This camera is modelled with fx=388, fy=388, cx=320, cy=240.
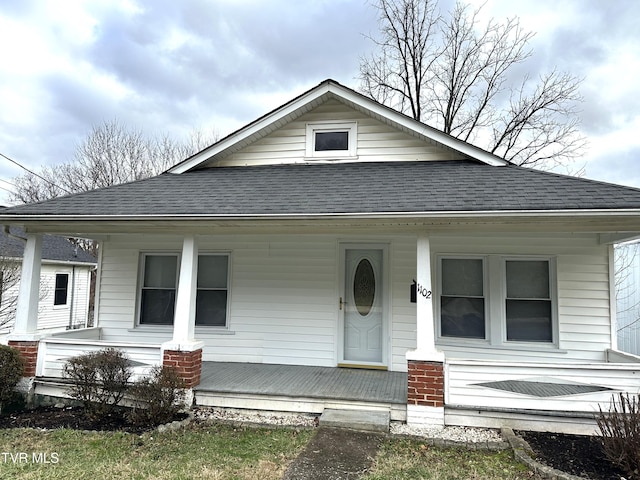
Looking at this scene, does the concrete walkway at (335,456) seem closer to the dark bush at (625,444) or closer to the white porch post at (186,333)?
the white porch post at (186,333)

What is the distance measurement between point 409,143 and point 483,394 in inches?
177

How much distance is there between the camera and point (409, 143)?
7.26 m

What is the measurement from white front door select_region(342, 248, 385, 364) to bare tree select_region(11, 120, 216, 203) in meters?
18.3

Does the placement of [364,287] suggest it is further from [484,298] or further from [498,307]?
[498,307]

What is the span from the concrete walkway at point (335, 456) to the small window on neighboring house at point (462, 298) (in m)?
2.67

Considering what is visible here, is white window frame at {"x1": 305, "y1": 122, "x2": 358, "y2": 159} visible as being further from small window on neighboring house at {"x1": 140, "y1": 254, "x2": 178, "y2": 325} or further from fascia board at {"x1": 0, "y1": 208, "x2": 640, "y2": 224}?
small window on neighboring house at {"x1": 140, "y1": 254, "x2": 178, "y2": 325}

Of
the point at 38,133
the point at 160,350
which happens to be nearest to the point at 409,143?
the point at 160,350

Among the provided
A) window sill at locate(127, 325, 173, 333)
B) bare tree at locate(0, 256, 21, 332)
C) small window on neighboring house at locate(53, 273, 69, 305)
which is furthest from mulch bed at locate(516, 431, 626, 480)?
small window on neighboring house at locate(53, 273, 69, 305)

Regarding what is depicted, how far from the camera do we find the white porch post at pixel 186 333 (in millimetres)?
5285

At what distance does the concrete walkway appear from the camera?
11.8ft

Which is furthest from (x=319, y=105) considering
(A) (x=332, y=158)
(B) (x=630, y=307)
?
(B) (x=630, y=307)

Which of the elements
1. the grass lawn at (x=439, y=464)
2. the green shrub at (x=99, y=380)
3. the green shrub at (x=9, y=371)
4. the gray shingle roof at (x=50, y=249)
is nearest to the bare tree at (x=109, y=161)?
the gray shingle roof at (x=50, y=249)

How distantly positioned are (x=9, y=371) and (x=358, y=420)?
→ 484 cm

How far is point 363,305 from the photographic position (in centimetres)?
681
